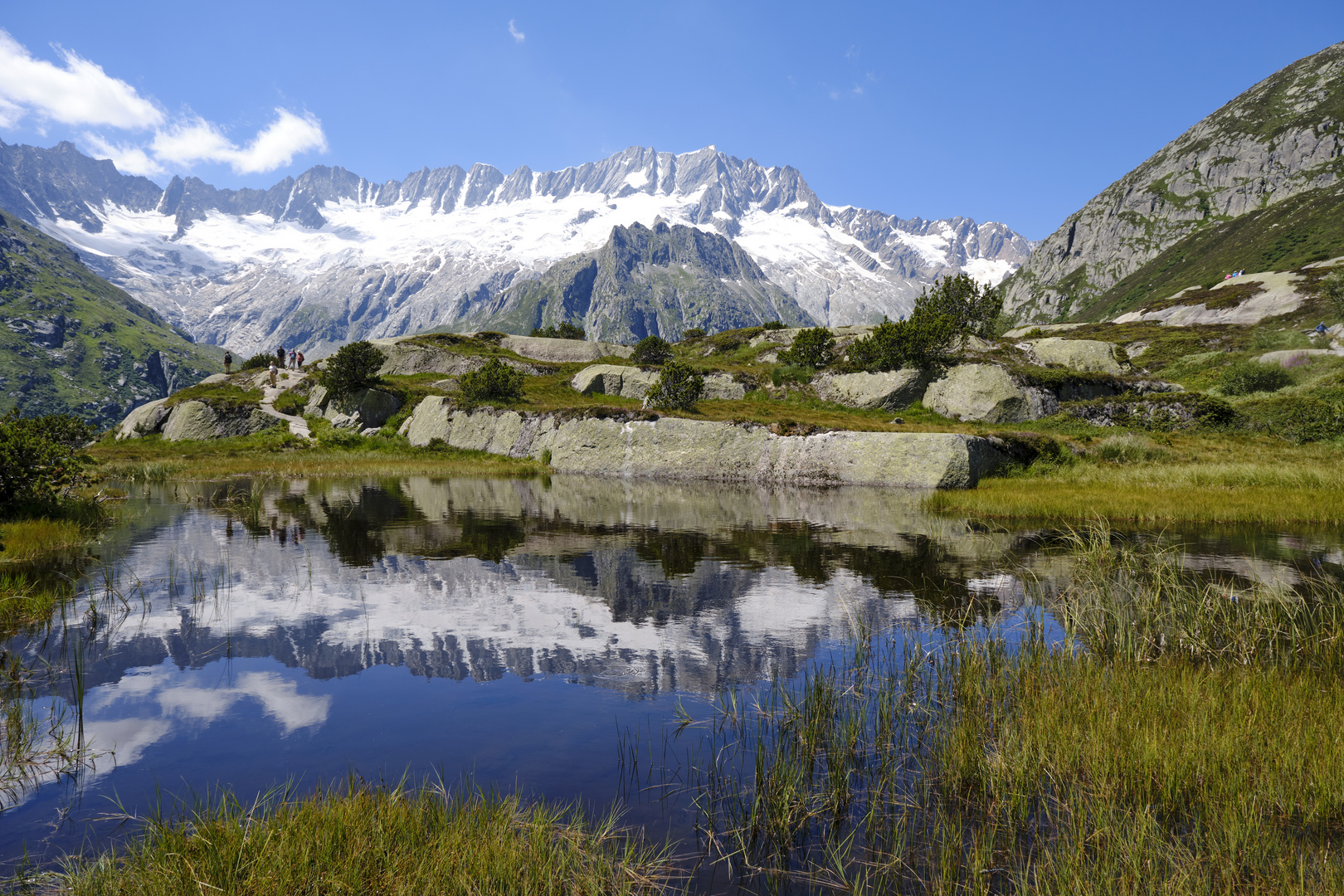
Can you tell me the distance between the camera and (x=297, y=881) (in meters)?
4.68

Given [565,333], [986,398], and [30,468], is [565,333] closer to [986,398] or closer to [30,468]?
[986,398]

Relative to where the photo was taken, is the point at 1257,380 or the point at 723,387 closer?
the point at 1257,380

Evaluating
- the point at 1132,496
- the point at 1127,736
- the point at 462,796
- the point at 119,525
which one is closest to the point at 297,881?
the point at 462,796

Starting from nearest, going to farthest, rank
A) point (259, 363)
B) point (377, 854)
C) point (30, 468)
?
point (377, 854), point (30, 468), point (259, 363)

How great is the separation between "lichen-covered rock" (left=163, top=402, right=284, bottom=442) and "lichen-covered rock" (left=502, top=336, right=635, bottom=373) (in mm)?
31356

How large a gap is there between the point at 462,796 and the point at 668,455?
38628 mm

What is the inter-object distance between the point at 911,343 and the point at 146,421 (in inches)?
2880

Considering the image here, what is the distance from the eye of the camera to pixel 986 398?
48.3 metres

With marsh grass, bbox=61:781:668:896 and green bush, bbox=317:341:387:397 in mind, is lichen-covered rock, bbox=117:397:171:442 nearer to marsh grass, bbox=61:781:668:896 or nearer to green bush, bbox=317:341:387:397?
green bush, bbox=317:341:387:397

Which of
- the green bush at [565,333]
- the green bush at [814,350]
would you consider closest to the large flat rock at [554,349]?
the green bush at [565,333]

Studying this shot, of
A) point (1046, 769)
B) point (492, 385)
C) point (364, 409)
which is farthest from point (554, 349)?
point (1046, 769)

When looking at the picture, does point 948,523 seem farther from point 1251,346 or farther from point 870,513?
point 1251,346

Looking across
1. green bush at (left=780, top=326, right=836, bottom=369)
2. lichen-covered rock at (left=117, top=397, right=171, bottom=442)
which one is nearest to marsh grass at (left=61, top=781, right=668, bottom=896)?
green bush at (left=780, top=326, right=836, bottom=369)

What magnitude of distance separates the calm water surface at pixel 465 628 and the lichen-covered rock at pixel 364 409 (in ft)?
123
